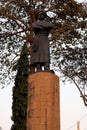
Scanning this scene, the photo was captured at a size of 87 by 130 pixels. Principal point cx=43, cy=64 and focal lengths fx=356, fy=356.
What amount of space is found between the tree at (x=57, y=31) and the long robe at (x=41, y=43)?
251 inches

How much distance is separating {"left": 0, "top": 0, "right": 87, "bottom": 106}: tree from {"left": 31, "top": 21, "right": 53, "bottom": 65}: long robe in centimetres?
638

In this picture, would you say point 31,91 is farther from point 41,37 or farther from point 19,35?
point 19,35

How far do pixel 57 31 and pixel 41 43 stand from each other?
6765 millimetres

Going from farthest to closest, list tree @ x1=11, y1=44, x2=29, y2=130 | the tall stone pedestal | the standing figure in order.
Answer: tree @ x1=11, y1=44, x2=29, y2=130, the standing figure, the tall stone pedestal

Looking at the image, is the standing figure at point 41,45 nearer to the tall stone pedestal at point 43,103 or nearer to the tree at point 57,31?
the tall stone pedestal at point 43,103

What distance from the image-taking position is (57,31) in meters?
17.6

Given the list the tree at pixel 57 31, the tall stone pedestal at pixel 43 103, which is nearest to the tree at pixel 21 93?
the tree at pixel 57 31

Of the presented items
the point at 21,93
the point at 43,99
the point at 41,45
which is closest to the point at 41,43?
the point at 41,45

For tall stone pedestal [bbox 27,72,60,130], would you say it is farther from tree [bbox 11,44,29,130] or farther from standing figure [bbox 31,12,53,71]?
tree [bbox 11,44,29,130]

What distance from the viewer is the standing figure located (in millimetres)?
10805

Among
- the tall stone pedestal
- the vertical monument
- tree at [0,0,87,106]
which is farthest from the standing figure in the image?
tree at [0,0,87,106]

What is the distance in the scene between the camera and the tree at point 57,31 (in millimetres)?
18141

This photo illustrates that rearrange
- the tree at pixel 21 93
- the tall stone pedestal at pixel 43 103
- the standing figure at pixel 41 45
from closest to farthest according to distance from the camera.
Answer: the tall stone pedestal at pixel 43 103
the standing figure at pixel 41 45
the tree at pixel 21 93

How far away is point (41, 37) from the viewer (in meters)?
11.0
